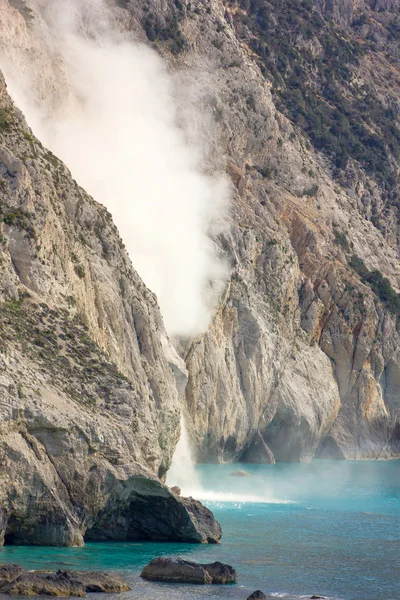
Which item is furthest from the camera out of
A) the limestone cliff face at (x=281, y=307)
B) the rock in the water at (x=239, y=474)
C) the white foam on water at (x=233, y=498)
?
the limestone cliff face at (x=281, y=307)

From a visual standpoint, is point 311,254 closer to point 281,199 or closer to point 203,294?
point 281,199

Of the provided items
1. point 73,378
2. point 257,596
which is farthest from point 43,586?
point 73,378

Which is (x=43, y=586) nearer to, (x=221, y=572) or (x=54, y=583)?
(x=54, y=583)

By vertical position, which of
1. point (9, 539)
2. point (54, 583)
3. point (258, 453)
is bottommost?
point (54, 583)

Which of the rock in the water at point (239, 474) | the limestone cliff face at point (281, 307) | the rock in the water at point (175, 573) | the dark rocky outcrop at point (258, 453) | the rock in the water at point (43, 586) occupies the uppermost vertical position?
the limestone cliff face at point (281, 307)

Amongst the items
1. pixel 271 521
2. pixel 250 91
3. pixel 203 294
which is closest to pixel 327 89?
pixel 250 91

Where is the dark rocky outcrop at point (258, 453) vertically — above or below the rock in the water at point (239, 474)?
above

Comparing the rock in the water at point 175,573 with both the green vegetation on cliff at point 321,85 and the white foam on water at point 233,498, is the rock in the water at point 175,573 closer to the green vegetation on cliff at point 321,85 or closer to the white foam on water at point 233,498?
the white foam on water at point 233,498

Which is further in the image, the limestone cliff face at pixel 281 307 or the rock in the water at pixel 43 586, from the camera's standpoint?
the limestone cliff face at pixel 281 307

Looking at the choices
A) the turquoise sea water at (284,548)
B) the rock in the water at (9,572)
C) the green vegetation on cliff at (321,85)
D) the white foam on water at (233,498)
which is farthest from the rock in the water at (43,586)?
the green vegetation on cliff at (321,85)
